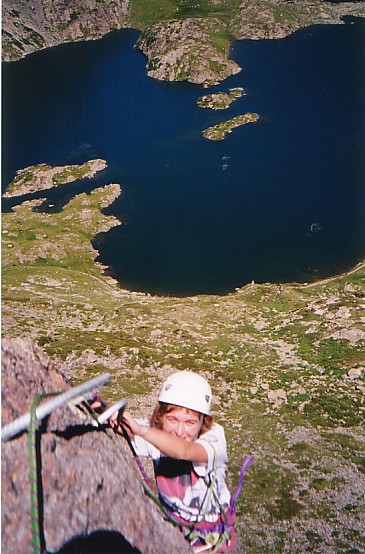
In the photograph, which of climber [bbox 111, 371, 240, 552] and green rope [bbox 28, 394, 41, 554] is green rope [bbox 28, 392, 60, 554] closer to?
green rope [bbox 28, 394, 41, 554]

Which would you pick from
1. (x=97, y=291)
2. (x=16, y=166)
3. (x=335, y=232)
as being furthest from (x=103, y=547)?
(x=16, y=166)

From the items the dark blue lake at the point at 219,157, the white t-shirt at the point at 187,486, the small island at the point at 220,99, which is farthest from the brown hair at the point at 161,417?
the small island at the point at 220,99

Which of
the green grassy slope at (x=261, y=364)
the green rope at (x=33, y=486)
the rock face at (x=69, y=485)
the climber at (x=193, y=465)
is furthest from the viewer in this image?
the green grassy slope at (x=261, y=364)

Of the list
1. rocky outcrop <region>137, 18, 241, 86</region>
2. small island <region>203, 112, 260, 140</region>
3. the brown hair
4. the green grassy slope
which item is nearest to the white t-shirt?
the brown hair

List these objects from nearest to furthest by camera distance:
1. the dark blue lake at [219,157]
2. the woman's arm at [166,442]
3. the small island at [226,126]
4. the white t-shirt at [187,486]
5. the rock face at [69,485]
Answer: the rock face at [69,485], the woman's arm at [166,442], the white t-shirt at [187,486], the dark blue lake at [219,157], the small island at [226,126]

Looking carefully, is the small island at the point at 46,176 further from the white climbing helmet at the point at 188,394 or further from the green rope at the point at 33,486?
the green rope at the point at 33,486

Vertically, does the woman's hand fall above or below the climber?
above

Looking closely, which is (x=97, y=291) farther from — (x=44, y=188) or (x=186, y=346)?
(x=44, y=188)
